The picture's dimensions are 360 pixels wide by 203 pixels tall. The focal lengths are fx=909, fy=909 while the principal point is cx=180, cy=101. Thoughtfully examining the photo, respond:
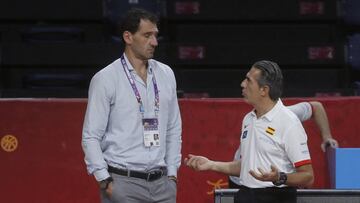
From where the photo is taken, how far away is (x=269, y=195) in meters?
4.42

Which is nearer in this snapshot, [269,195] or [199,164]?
[269,195]

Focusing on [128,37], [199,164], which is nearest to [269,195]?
[199,164]

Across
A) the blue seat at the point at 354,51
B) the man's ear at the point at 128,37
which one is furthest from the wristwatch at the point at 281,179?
the blue seat at the point at 354,51

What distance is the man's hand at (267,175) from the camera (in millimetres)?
4150

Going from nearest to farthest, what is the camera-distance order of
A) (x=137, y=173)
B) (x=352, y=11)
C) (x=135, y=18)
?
(x=137, y=173), (x=135, y=18), (x=352, y=11)

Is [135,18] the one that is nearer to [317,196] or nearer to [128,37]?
[128,37]

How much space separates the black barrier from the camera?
4953 mm

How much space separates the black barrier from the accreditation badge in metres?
0.45

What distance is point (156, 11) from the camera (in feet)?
30.8

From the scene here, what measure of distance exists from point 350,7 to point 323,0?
12.1 inches

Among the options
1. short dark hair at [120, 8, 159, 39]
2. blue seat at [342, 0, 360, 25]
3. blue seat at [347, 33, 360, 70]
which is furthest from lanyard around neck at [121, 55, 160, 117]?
blue seat at [342, 0, 360, 25]

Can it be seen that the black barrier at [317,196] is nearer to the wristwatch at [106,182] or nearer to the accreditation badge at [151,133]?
the accreditation badge at [151,133]

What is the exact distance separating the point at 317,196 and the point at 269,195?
64 cm

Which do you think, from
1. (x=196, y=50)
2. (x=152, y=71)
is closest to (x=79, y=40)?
(x=196, y=50)
